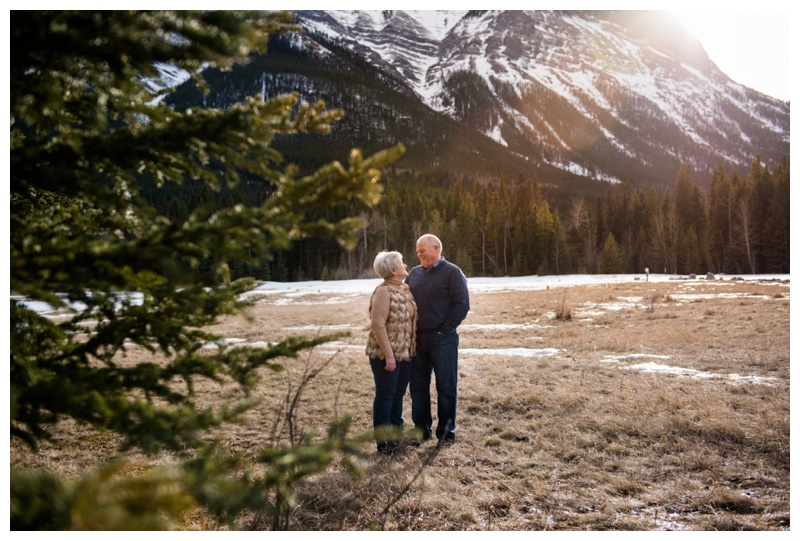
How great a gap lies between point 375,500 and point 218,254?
2552mm

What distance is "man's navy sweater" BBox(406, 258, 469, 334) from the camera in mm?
4488

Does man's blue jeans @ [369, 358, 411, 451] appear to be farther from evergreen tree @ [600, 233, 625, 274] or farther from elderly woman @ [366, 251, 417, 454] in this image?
evergreen tree @ [600, 233, 625, 274]

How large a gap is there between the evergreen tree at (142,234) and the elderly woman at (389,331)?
2133 millimetres

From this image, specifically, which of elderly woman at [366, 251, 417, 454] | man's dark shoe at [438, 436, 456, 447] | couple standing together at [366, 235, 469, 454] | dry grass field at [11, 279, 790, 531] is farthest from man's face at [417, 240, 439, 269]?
man's dark shoe at [438, 436, 456, 447]

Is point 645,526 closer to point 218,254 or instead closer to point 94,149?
point 218,254

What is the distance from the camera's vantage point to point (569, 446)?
4.36 meters

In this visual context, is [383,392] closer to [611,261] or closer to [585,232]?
[611,261]

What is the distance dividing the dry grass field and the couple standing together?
0.40 m

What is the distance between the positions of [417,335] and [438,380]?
516 mm

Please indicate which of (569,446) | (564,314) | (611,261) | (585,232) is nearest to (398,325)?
(569,446)

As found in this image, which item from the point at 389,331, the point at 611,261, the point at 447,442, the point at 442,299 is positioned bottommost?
the point at 447,442

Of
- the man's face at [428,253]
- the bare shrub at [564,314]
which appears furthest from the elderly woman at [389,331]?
the bare shrub at [564,314]

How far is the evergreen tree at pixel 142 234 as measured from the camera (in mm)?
1312

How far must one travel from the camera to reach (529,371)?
723 cm
